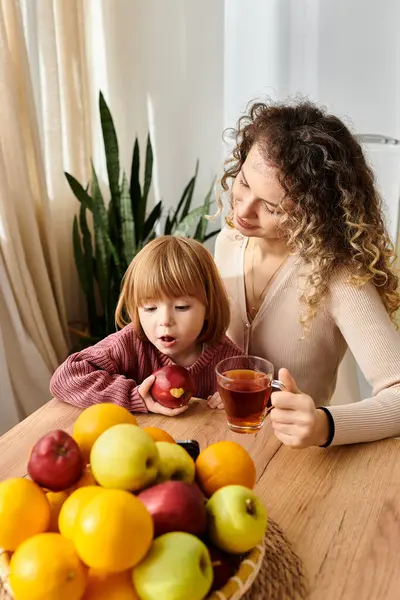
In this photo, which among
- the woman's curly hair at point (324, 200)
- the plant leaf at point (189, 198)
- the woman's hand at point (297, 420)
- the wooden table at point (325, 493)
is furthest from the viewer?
the plant leaf at point (189, 198)

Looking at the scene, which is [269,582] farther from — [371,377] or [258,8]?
[258,8]

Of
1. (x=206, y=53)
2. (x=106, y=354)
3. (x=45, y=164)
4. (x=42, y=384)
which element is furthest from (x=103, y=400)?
(x=206, y=53)

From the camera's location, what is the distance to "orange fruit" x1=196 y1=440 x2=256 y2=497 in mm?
875

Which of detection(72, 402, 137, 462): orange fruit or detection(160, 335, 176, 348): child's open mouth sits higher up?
detection(72, 402, 137, 462): orange fruit

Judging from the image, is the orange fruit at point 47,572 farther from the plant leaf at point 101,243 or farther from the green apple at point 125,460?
the plant leaf at point 101,243

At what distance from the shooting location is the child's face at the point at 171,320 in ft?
4.56

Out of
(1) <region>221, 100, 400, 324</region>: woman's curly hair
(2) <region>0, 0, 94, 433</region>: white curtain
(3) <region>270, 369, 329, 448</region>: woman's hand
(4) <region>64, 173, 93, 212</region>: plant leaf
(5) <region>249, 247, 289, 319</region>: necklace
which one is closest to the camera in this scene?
(3) <region>270, 369, 329, 448</region>: woman's hand

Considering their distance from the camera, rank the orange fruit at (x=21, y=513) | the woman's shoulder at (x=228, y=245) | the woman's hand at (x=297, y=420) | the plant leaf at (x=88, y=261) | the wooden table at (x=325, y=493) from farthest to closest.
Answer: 1. the plant leaf at (x=88, y=261)
2. the woman's shoulder at (x=228, y=245)
3. the woman's hand at (x=297, y=420)
4. the wooden table at (x=325, y=493)
5. the orange fruit at (x=21, y=513)

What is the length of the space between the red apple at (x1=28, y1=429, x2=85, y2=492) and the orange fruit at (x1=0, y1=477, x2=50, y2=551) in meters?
0.02

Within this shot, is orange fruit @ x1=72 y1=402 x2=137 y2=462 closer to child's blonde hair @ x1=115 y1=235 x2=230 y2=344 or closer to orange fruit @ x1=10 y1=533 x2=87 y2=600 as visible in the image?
orange fruit @ x1=10 y1=533 x2=87 y2=600

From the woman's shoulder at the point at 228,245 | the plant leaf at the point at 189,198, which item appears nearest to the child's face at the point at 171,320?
the woman's shoulder at the point at 228,245

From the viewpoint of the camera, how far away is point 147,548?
0.70 m

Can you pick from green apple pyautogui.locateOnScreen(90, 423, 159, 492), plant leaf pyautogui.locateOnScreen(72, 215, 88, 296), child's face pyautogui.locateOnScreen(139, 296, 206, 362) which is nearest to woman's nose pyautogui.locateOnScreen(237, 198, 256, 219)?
child's face pyautogui.locateOnScreen(139, 296, 206, 362)

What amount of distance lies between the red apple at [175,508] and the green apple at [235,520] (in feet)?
0.06
